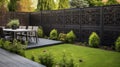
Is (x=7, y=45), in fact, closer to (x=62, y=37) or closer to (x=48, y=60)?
(x=48, y=60)

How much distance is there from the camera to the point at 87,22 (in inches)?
367

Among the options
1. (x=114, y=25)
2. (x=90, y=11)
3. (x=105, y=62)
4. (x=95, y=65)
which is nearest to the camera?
(x=95, y=65)

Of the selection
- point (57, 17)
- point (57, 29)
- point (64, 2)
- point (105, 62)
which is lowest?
point (105, 62)

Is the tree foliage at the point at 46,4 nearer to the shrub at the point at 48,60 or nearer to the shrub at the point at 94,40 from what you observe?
the shrub at the point at 94,40

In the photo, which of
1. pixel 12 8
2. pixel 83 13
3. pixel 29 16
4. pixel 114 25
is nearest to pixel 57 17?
pixel 83 13

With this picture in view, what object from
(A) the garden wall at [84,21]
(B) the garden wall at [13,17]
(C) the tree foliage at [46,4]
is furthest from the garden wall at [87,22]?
(C) the tree foliage at [46,4]

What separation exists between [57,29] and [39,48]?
335 centimetres

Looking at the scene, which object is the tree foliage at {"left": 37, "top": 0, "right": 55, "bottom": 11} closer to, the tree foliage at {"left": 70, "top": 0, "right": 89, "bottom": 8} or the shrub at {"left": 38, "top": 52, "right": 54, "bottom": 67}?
the tree foliage at {"left": 70, "top": 0, "right": 89, "bottom": 8}

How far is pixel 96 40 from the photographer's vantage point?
27.6 ft

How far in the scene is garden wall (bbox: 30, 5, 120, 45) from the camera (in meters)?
8.14

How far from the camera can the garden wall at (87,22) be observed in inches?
320

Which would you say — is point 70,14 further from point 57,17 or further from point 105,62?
point 105,62

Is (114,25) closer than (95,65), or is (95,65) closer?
(95,65)

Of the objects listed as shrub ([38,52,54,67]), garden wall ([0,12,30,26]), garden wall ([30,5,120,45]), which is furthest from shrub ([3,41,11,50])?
garden wall ([0,12,30,26])
